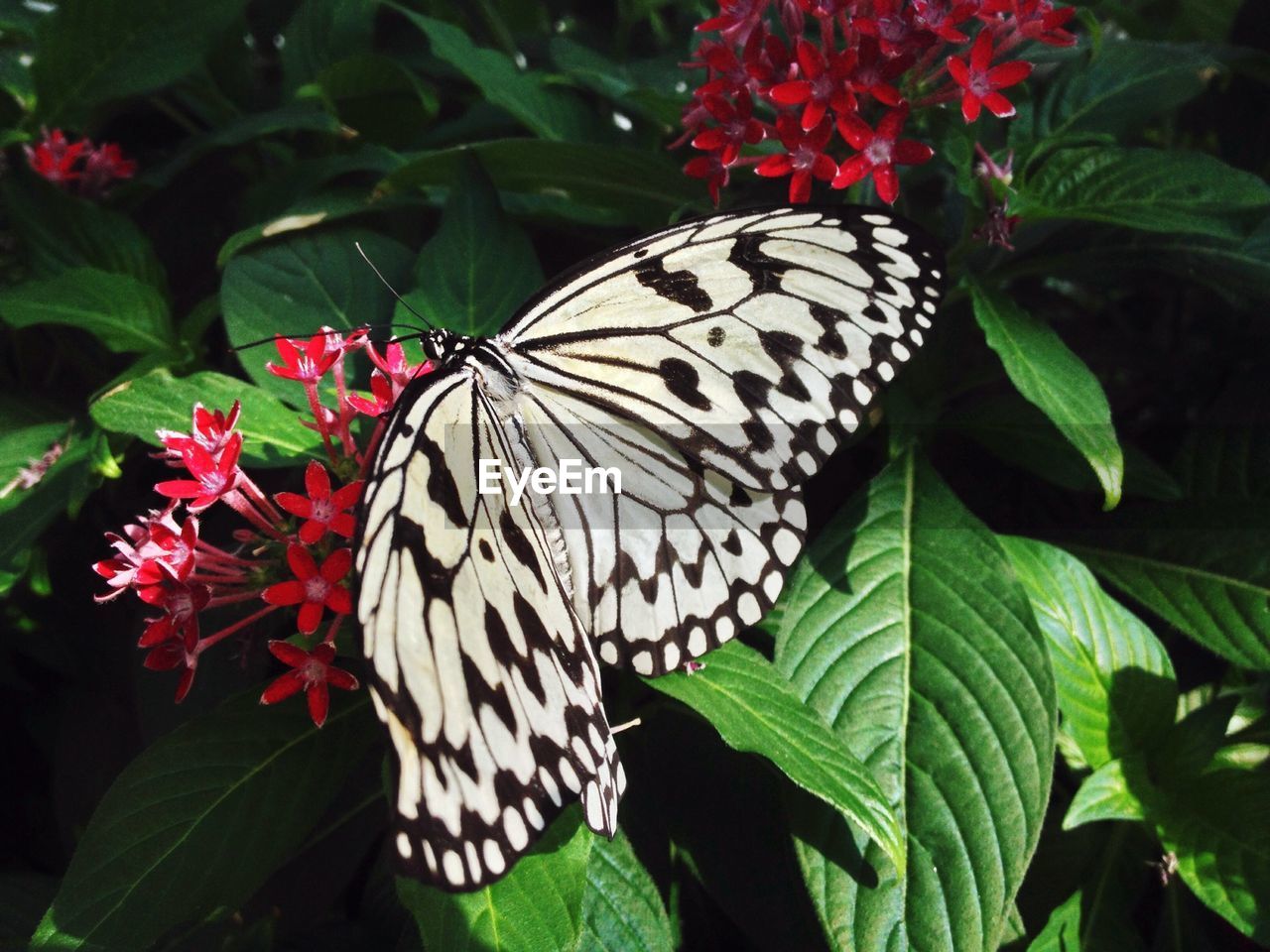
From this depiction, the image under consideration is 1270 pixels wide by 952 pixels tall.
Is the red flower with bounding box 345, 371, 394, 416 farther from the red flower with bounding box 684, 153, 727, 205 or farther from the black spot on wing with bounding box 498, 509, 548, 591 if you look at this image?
the red flower with bounding box 684, 153, 727, 205

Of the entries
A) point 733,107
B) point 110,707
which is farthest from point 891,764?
point 110,707

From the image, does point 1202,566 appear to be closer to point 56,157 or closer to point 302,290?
point 302,290

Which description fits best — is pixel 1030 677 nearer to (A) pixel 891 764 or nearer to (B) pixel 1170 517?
(A) pixel 891 764

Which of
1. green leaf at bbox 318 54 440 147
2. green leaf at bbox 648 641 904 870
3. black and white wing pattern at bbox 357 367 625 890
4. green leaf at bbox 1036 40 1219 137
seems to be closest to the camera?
black and white wing pattern at bbox 357 367 625 890

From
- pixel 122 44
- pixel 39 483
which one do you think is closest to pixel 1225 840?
pixel 39 483

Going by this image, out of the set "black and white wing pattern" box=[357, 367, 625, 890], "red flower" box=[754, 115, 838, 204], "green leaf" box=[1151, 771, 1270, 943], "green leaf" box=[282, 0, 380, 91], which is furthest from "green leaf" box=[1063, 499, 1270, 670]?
"green leaf" box=[282, 0, 380, 91]
